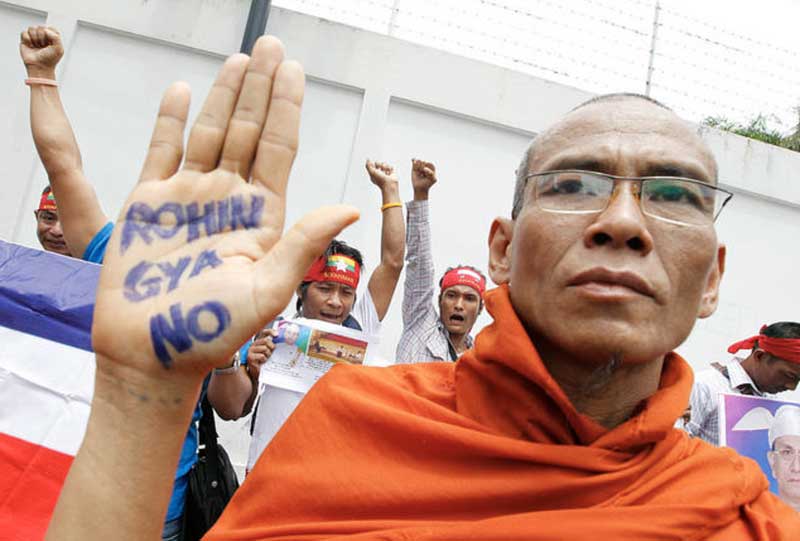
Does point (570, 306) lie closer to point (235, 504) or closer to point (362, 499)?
point (362, 499)

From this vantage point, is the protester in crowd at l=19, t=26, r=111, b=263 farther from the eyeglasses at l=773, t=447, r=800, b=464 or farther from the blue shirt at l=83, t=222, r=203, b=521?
the eyeglasses at l=773, t=447, r=800, b=464

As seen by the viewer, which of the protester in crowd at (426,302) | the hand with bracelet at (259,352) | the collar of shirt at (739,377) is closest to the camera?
the hand with bracelet at (259,352)

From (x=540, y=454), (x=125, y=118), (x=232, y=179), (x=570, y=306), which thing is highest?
(x=125, y=118)

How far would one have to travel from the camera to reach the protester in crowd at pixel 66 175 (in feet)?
7.12

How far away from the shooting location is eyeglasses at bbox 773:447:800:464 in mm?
2924

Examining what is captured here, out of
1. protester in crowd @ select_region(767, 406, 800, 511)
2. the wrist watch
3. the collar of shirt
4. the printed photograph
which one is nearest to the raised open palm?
the wrist watch

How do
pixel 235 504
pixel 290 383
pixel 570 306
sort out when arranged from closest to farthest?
1. pixel 570 306
2. pixel 235 504
3. pixel 290 383

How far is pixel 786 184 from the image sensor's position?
6586 mm

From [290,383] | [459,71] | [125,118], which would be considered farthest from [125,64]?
[290,383]

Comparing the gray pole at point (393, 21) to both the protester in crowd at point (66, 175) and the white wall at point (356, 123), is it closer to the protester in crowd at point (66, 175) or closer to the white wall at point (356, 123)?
the white wall at point (356, 123)

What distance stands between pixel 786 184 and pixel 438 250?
4110 mm

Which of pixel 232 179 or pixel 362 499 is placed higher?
pixel 232 179

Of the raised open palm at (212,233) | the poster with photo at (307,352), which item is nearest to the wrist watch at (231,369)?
the poster with photo at (307,352)

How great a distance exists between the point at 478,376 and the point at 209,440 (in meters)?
1.58
